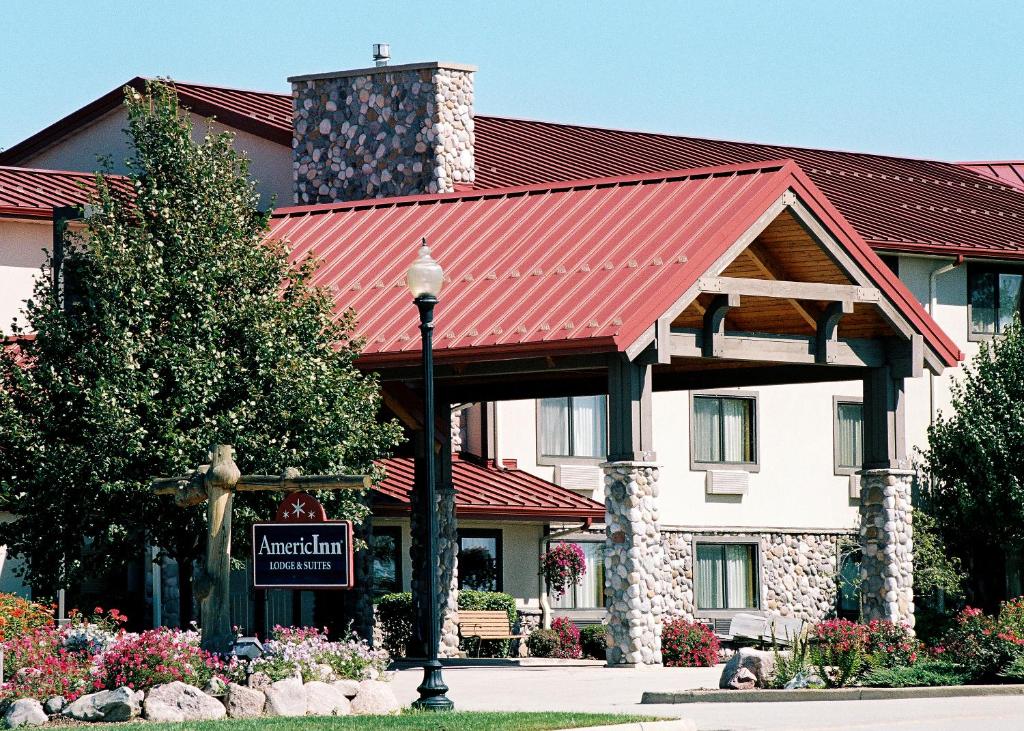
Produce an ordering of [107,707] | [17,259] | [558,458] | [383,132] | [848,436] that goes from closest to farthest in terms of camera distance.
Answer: [107,707]
[17,259]
[383,132]
[558,458]
[848,436]

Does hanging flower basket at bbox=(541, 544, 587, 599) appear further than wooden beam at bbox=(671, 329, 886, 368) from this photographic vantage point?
Yes

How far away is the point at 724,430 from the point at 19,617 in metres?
19.8

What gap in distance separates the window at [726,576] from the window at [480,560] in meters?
4.83

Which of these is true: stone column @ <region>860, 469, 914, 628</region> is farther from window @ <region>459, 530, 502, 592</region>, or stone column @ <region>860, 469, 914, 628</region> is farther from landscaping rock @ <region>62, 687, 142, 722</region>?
landscaping rock @ <region>62, 687, 142, 722</region>

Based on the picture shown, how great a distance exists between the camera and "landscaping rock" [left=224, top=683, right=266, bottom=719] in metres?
19.5

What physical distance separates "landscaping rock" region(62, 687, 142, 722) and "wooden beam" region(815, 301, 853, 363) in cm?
1262

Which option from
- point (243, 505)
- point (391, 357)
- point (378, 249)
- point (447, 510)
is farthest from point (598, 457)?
point (243, 505)

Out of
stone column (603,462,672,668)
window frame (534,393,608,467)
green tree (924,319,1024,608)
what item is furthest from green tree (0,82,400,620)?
green tree (924,319,1024,608)

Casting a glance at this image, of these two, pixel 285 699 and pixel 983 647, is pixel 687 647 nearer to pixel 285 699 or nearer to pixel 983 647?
pixel 983 647

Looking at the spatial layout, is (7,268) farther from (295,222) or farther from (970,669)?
(970,669)

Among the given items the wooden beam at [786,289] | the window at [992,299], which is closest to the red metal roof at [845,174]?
→ the window at [992,299]

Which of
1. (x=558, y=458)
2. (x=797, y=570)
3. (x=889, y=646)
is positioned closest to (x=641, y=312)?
(x=889, y=646)

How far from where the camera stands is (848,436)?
41156 mm

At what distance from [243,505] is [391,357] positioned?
337 centimetres
